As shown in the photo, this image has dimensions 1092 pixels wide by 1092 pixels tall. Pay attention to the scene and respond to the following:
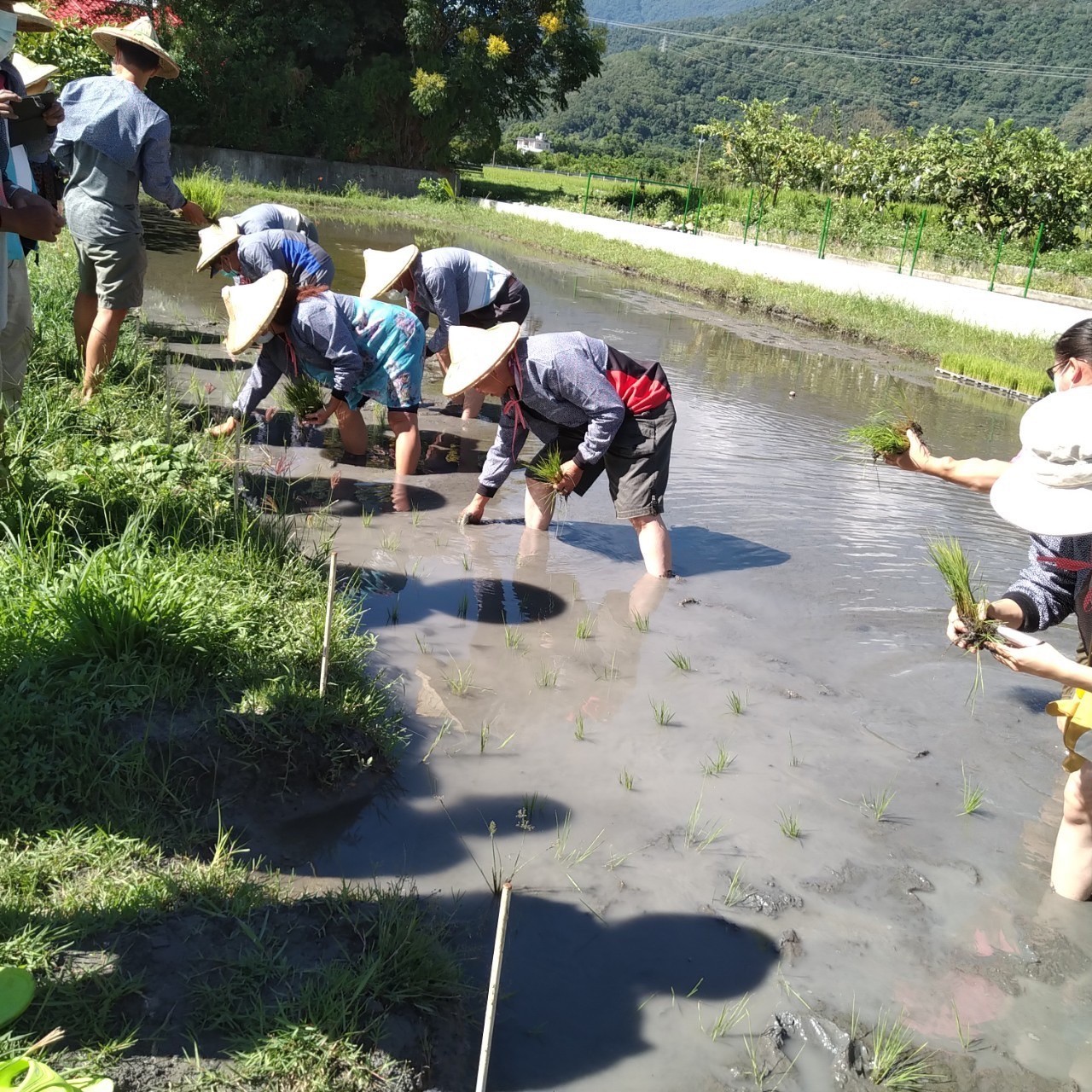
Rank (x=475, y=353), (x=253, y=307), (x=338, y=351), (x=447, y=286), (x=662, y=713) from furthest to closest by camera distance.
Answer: (x=447, y=286)
(x=338, y=351)
(x=253, y=307)
(x=475, y=353)
(x=662, y=713)

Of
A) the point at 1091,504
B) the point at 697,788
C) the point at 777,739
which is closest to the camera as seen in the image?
the point at 1091,504

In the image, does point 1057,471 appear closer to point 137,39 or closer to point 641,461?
point 641,461

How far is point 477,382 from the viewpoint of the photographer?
15.1 ft

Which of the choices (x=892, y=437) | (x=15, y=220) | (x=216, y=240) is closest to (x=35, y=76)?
(x=216, y=240)

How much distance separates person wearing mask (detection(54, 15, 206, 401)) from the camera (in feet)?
17.3

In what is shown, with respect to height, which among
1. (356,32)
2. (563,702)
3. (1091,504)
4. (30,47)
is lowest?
(563,702)

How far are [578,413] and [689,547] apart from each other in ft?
3.86

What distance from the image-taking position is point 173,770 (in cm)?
293

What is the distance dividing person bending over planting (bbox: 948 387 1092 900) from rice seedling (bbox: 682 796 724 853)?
3.00 ft

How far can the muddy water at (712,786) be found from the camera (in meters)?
2.53

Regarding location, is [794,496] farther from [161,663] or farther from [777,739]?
[161,663]

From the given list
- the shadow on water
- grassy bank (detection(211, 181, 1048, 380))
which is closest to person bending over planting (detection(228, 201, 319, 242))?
the shadow on water

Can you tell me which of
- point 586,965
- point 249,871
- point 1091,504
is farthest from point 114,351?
point 1091,504

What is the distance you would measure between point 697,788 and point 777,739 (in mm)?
510
